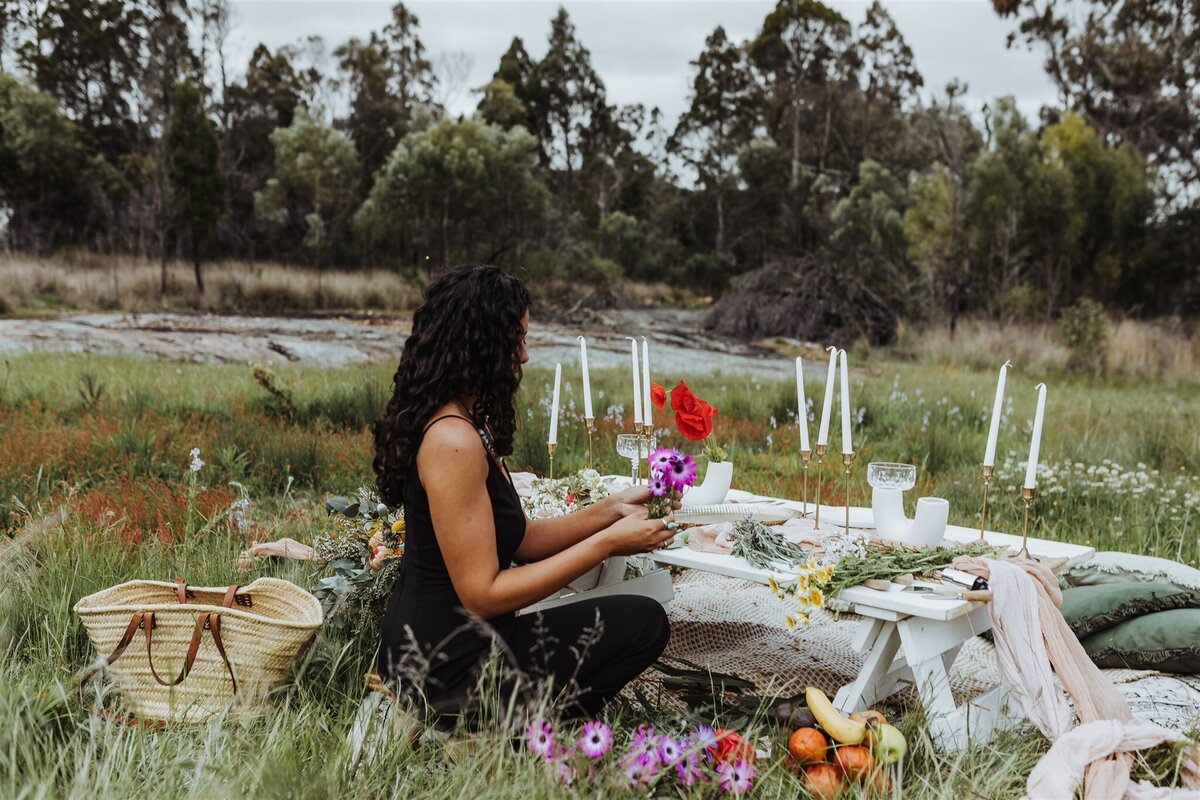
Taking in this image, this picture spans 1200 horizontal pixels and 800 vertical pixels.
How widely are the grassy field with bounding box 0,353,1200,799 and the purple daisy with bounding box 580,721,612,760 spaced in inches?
2.7

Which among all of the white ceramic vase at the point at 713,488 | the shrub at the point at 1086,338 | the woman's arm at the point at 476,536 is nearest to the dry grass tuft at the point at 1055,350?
the shrub at the point at 1086,338

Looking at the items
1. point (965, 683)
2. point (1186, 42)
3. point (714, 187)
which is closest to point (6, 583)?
point (965, 683)

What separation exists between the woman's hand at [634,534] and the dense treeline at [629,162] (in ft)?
24.3

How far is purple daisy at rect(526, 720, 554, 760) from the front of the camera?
2010mm

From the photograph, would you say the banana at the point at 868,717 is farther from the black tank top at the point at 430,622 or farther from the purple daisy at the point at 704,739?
the black tank top at the point at 430,622

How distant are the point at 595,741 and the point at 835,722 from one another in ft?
2.29

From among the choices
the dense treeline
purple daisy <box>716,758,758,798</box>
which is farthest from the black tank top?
the dense treeline

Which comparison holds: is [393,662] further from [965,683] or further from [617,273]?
[617,273]

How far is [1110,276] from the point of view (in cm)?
1859

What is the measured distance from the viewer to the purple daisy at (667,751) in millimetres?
2143

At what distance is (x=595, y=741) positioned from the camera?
6.98 ft

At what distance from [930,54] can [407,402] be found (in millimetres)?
37299

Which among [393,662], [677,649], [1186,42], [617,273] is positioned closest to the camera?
[393,662]

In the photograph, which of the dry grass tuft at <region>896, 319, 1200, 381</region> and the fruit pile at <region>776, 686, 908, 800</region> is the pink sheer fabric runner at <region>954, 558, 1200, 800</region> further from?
the dry grass tuft at <region>896, 319, 1200, 381</region>
